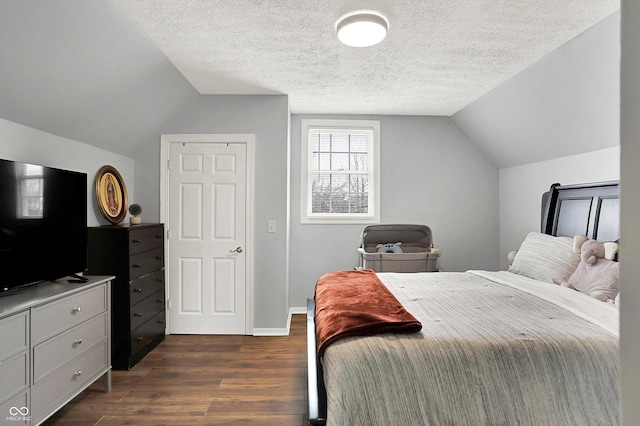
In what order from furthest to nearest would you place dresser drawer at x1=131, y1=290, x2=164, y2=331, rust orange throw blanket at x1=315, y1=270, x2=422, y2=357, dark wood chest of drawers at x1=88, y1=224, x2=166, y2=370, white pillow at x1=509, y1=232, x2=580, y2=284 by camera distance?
dresser drawer at x1=131, y1=290, x2=164, y2=331, dark wood chest of drawers at x1=88, y1=224, x2=166, y2=370, white pillow at x1=509, y1=232, x2=580, y2=284, rust orange throw blanket at x1=315, y1=270, x2=422, y2=357

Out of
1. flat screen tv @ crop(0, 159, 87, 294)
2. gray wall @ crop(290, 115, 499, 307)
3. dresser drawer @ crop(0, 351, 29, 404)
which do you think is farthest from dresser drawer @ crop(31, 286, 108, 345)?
gray wall @ crop(290, 115, 499, 307)

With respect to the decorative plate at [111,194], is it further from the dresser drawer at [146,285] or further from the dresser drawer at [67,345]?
the dresser drawer at [67,345]

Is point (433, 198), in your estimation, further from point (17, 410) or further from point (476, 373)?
point (17, 410)

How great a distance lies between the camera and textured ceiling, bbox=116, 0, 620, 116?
2.28 metres

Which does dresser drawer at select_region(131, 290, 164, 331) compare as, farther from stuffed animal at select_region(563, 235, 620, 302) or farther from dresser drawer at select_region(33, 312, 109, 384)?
stuffed animal at select_region(563, 235, 620, 302)

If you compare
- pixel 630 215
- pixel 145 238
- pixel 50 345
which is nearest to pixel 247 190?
pixel 145 238

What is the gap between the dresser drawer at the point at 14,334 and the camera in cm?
182

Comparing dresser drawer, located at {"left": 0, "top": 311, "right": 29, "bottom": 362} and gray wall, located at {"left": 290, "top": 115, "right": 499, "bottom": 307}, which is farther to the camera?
gray wall, located at {"left": 290, "top": 115, "right": 499, "bottom": 307}

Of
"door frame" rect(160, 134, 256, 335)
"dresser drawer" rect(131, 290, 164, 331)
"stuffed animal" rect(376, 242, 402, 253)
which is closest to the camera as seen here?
"dresser drawer" rect(131, 290, 164, 331)

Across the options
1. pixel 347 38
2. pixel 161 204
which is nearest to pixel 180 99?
pixel 161 204

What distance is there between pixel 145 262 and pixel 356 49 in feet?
8.37

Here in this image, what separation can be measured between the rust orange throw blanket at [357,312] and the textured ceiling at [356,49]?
1.74 m

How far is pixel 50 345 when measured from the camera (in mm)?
2141

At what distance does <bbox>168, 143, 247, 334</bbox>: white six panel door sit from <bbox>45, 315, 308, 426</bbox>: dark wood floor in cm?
45
